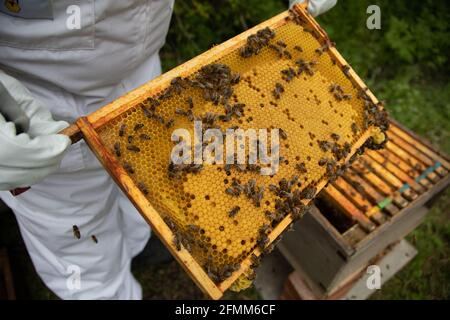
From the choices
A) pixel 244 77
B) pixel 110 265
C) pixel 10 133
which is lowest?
pixel 110 265

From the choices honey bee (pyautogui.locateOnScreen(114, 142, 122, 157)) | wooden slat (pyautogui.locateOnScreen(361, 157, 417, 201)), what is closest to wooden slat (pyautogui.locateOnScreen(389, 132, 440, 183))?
wooden slat (pyautogui.locateOnScreen(361, 157, 417, 201))

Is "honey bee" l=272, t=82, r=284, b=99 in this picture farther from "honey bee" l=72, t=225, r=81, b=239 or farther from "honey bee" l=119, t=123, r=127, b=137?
"honey bee" l=72, t=225, r=81, b=239

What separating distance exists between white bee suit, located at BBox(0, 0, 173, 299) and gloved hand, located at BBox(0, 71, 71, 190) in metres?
0.30

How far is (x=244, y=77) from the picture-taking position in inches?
101

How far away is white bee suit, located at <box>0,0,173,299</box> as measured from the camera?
2.18 m

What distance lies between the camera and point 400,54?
5926 mm

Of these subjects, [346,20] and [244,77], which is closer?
[244,77]

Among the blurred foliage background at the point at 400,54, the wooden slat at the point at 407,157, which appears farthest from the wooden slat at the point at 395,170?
the blurred foliage background at the point at 400,54

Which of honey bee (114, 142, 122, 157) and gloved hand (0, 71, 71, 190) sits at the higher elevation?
gloved hand (0, 71, 71, 190)

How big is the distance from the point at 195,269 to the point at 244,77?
50.8 inches

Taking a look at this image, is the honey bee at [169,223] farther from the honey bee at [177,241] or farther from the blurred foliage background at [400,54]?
the blurred foliage background at [400,54]

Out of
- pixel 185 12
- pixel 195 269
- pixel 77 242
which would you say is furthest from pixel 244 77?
pixel 185 12

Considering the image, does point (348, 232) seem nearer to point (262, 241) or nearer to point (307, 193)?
point (307, 193)
